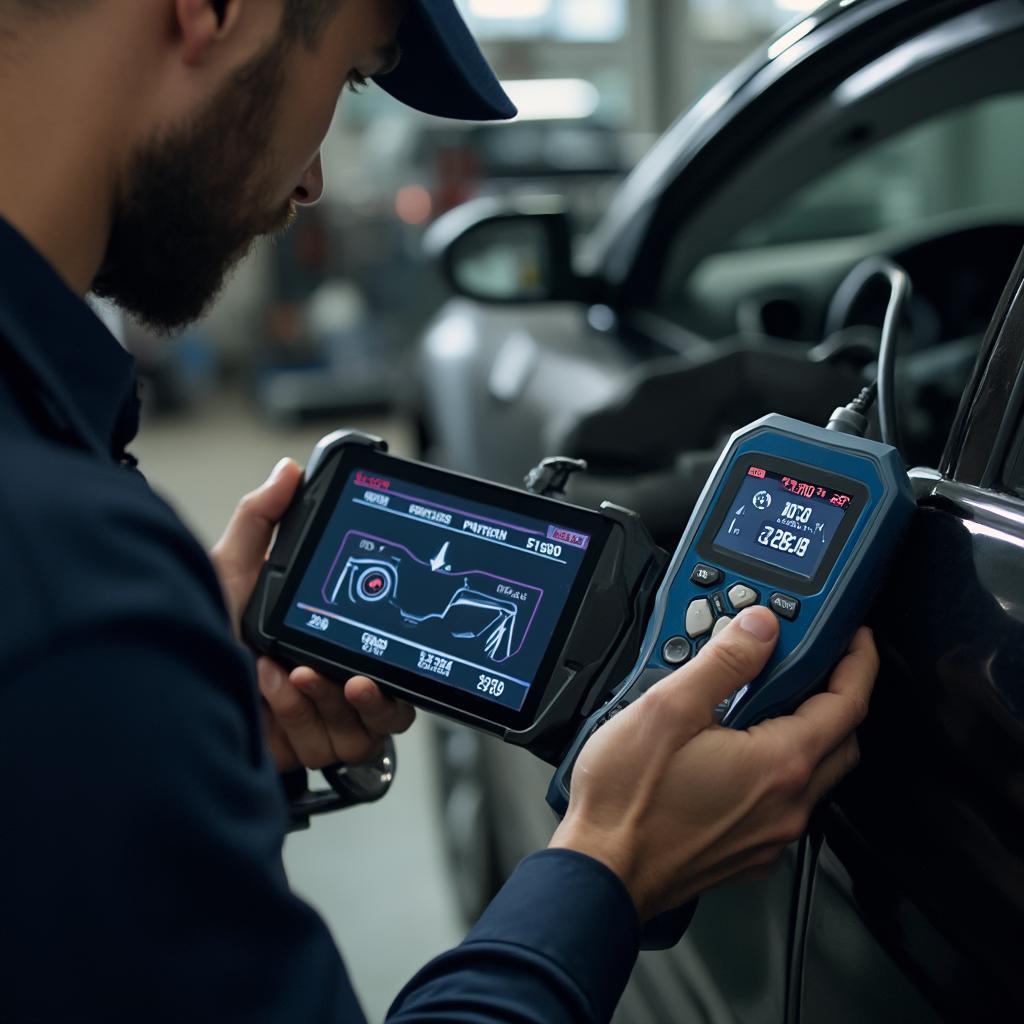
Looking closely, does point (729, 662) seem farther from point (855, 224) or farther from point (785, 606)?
point (855, 224)

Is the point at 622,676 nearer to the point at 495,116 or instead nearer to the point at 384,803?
the point at 495,116

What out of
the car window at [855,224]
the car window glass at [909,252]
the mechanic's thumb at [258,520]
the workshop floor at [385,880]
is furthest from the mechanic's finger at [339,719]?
the car window at [855,224]

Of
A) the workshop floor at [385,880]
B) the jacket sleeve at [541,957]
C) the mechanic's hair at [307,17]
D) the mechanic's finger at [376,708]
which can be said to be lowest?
the workshop floor at [385,880]

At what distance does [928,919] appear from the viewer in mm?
780

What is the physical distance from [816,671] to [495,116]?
1.68 feet

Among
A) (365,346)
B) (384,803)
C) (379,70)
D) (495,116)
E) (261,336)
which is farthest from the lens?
(261,336)

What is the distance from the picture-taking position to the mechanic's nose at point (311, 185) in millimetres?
981

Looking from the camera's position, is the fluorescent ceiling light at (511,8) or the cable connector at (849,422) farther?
the fluorescent ceiling light at (511,8)

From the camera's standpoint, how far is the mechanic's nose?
0.98m

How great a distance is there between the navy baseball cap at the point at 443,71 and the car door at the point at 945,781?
1.36 feet

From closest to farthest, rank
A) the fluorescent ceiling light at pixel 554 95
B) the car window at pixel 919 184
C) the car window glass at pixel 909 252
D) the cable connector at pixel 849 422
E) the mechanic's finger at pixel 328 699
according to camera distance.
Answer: the cable connector at pixel 849 422, the mechanic's finger at pixel 328 699, the car window glass at pixel 909 252, the car window at pixel 919 184, the fluorescent ceiling light at pixel 554 95

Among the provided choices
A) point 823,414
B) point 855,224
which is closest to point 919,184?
point 855,224

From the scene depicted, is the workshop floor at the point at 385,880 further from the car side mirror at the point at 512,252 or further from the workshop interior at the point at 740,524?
the car side mirror at the point at 512,252

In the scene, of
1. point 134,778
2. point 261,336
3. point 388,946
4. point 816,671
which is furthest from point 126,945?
Answer: point 261,336
